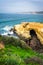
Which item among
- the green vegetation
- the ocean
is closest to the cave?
the ocean

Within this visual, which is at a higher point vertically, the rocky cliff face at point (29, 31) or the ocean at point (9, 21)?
the rocky cliff face at point (29, 31)

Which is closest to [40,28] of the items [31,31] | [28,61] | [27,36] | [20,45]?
[31,31]

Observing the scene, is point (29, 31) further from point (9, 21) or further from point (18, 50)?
point (9, 21)

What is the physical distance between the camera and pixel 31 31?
90.8ft

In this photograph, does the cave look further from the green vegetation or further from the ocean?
the green vegetation

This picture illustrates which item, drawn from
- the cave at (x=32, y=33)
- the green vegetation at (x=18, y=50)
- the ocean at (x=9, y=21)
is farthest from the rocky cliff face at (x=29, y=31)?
the green vegetation at (x=18, y=50)

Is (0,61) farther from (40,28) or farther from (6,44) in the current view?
(40,28)

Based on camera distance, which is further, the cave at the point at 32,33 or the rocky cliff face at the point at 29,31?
the cave at the point at 32,33

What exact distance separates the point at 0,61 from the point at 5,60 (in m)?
0.22

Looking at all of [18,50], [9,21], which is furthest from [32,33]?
[9,21]

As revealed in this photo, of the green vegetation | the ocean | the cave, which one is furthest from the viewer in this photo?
the ocean

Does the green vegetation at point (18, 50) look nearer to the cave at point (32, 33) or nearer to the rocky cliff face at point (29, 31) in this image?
the rocky cliff face at point (29, 31)

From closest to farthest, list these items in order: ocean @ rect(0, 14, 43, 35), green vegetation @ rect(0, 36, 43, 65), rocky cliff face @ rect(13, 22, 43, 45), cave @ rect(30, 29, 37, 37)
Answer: green vegetation @ rect(0, 36, 43, 65) → rocky cliff face @ rect(13, 22, 43, 45) → cave @ rect(30, 29, 37, 37) → ocean @ rect(0, 14, 43, 35)

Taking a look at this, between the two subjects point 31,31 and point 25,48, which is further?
point 31,31
